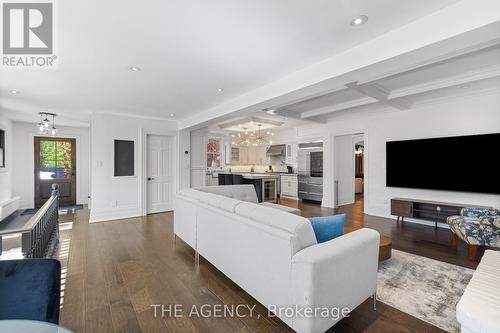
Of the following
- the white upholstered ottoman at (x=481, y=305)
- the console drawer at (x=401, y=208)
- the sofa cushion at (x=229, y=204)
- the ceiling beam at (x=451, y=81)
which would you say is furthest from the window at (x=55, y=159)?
the console drawer at (x=401, y=208)

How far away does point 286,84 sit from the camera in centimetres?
310

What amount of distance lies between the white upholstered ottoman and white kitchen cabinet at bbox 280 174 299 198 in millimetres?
6414

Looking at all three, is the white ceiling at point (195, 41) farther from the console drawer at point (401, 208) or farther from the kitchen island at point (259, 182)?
the console drawer at point (401, 208)

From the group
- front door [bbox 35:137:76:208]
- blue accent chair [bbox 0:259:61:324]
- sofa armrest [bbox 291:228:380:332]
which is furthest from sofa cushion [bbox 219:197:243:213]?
front door [bbox 35:137:76:208]

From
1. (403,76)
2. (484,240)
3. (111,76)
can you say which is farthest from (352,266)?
(111,76)

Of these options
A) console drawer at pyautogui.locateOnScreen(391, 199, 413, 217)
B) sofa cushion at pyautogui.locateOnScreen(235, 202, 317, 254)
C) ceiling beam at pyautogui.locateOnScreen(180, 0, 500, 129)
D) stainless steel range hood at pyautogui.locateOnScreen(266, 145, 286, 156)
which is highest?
ceiling beam at pyautogui.locateOnScreen(180, 0, 500, 129)

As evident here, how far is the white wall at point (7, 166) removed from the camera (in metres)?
5.23

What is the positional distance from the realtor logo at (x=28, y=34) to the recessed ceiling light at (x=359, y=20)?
7.90 feet

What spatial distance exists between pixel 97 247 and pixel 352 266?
364cm

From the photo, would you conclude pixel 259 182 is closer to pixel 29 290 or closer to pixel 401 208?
pixel 401 208

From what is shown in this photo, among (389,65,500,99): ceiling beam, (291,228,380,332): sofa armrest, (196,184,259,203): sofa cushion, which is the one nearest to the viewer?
(291,228,380,332): sofa armrest

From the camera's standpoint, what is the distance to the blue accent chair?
1035mm

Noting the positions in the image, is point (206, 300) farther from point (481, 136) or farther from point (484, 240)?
point (481, 136)

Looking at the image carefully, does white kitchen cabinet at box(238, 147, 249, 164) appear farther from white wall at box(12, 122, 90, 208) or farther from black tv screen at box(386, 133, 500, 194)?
white wall at box(12, 122, 90, 208)
